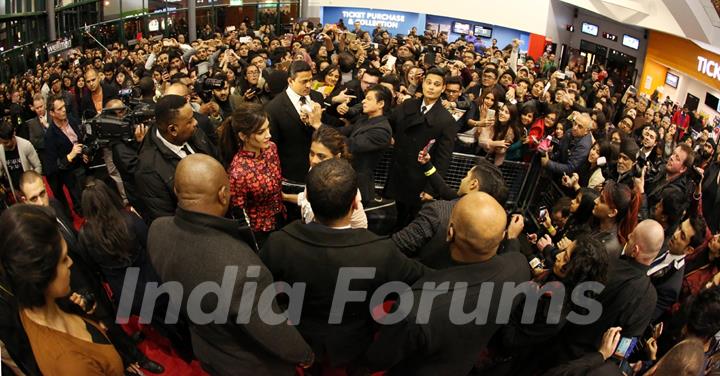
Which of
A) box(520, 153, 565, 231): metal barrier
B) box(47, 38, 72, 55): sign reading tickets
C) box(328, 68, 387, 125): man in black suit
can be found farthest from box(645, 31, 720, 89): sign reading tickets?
box(47, 38, 72, 55): sign reading tickets

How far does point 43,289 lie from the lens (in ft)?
5.91

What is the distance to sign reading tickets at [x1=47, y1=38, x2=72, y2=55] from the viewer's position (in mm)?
12758

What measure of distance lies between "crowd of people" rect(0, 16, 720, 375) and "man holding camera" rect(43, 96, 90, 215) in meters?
0.02

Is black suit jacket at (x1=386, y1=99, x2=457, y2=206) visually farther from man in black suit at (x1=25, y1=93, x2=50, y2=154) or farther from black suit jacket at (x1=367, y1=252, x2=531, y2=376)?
man in black suit at (x1=25, y1=93, x2=50, y2=154)

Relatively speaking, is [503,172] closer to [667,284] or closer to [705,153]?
[667,284]

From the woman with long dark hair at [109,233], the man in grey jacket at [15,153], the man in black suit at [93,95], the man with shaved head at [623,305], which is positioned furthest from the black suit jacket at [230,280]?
the man in black suit at [93,95]

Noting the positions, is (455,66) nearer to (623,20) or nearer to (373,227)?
(373,227)

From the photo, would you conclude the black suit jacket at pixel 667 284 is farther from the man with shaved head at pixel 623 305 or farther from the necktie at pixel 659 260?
the man with shaved head at pixel 623 305

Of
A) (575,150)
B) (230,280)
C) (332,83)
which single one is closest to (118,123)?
(230,280)

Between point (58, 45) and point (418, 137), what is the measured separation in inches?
491

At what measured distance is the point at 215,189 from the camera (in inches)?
84.2

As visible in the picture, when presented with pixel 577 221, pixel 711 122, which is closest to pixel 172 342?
pixel 577 221

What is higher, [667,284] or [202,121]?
[202,121]

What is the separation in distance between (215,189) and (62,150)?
3.46 metres
